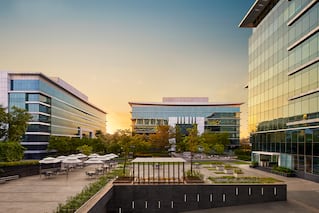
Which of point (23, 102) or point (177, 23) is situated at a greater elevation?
point (177, 23)

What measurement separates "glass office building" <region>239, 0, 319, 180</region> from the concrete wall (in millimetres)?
11907

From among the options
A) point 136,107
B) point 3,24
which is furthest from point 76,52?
point 136,107

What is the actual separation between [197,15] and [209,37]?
5.92 m

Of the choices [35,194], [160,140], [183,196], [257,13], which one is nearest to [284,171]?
[183,196]

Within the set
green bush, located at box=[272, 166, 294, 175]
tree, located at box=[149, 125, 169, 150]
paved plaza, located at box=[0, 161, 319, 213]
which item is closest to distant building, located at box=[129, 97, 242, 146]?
tree, located at box=[149, 125, 169, 150]

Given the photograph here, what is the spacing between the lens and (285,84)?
41.3m

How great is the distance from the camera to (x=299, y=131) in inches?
1465

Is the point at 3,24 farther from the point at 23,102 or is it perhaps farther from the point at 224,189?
the point at 23,102

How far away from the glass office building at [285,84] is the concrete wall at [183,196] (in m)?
11.9

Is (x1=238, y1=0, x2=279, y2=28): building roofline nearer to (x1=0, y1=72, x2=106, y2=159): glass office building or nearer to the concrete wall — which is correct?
the concrete wall

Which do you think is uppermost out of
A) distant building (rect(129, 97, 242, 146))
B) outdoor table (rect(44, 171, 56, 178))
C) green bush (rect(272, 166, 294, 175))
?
distant building (rect(129, 97, 242, 146))

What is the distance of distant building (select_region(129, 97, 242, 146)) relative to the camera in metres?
131

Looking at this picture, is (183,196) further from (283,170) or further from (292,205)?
(283,170)

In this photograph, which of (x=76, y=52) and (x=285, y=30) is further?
(x=76, y=52)
